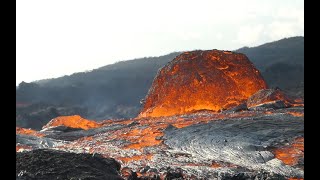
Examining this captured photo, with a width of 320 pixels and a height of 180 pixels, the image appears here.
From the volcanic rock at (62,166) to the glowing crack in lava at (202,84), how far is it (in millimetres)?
10443

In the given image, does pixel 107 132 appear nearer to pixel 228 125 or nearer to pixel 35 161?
pixel 228 125

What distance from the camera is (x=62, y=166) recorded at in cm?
671

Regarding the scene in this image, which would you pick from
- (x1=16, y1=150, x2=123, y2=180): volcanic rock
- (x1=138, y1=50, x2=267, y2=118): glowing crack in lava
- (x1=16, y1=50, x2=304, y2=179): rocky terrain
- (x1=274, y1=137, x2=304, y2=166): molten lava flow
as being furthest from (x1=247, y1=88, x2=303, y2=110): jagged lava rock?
(x1=16, y1=150, x2=123, y2=180): volcanic rock

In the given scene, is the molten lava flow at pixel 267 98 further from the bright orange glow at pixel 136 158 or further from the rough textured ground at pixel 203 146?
the bright orange glow at pixel 136 158

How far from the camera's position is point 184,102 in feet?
58.5

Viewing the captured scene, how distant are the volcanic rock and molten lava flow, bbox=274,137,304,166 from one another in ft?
10.1

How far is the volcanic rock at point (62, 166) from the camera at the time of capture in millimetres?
6359

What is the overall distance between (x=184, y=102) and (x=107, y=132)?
5.70m

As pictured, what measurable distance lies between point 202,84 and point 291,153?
401 inches

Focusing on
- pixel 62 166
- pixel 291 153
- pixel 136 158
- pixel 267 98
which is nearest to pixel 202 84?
pixel 267 98

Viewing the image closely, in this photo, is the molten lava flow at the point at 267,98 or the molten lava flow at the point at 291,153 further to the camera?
the molten lava flow at the point at 267,98

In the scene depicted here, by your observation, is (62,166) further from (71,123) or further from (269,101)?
(269,101)

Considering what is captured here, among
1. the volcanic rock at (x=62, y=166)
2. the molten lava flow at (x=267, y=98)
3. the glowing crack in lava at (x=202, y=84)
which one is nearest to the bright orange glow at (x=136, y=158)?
the volcanic rock at (x=62, y=166)
